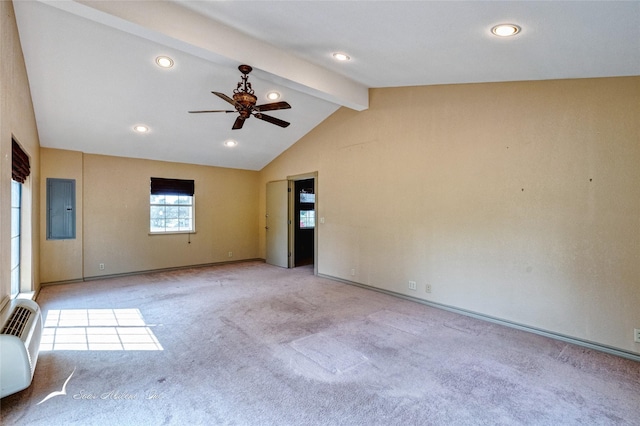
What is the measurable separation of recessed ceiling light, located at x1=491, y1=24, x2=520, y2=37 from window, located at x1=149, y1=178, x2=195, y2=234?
242 inches

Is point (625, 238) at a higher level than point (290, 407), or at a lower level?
higher

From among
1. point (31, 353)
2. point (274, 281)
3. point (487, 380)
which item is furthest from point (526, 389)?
point (274, 281)

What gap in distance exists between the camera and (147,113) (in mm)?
4711

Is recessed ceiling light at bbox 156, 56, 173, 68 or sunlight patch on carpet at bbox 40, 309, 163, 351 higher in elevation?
recessed ceiling light at bbox 156, 56, 173, 68

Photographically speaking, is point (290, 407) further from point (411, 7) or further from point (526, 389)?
point (411, 7)

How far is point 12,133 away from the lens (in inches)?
113

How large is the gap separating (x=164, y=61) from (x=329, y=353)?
3.65 meters

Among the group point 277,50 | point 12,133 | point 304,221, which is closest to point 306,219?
point 304,221

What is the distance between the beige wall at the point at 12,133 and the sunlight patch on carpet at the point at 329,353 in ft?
8.04

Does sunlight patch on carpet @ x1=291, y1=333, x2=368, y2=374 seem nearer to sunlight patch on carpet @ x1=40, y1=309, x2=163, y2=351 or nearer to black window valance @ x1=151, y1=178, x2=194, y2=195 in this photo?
sunlight patch on carpet @ x1=40, y1=309, x2=163, y2=351

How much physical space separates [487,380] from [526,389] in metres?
0.25

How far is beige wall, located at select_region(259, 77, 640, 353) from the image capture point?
9.50 ft

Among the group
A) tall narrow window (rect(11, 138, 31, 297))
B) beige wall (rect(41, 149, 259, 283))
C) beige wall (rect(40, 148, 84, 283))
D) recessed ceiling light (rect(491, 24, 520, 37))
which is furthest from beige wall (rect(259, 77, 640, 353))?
beige wall (rect(40, 148, 84, 283))

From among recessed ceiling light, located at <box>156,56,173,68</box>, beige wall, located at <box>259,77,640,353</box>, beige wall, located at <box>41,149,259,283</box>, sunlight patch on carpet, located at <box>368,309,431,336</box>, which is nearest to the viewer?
beige wall, located at <box>259,77,640,353</box>
